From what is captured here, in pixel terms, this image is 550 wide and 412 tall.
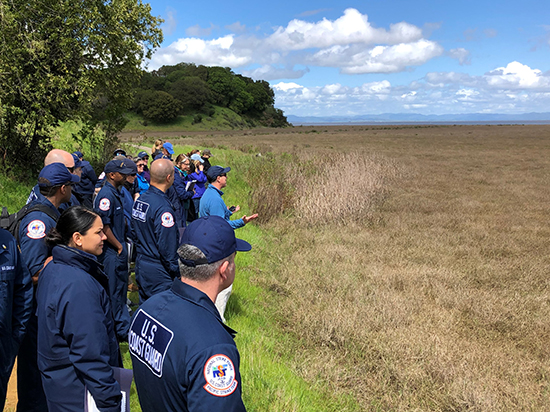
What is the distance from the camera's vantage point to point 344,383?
507 cm

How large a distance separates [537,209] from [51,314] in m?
16.7

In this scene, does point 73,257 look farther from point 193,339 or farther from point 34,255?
point 193,339

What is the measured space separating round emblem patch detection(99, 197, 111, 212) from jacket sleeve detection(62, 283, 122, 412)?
2751mm

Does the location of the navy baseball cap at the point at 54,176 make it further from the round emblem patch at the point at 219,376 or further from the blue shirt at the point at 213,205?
the round emblem patch at the point at 219,376

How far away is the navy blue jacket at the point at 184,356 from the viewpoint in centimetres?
170

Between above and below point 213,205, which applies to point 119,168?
above

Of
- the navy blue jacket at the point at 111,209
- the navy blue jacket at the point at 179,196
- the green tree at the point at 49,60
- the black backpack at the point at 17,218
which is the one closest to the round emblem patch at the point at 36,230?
the black backpack at the point at 17,218

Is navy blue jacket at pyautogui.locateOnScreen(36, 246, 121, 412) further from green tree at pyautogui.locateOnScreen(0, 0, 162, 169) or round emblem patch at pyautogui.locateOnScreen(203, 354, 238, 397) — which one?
green tree at pyautogui.locateOnScreen(0, 0, 162, 169)

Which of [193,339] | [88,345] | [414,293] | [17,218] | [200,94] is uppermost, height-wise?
[200,94]

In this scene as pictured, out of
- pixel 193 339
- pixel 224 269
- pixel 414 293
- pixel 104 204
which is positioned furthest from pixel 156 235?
pixel 414 293

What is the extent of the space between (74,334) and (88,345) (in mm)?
107

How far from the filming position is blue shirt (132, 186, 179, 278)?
4.46 m

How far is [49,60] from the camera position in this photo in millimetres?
12148

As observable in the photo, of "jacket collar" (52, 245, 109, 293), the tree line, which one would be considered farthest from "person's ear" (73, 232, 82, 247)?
the tree line
